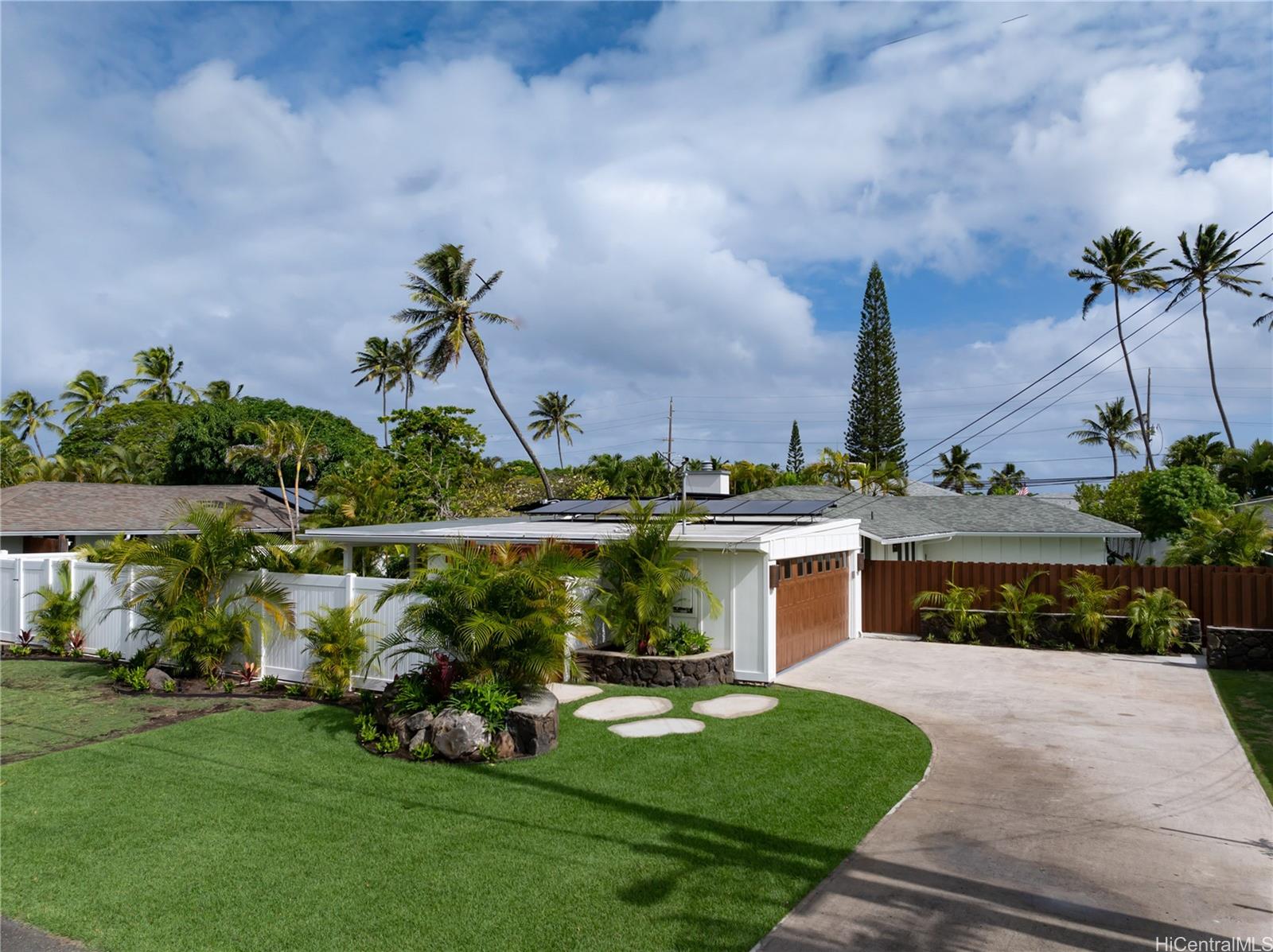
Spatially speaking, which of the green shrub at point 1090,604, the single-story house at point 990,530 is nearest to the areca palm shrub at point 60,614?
the single-story house at point 990,530

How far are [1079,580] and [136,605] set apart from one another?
16.8 metres

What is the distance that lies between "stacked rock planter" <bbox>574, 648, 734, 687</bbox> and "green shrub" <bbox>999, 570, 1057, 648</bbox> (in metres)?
7.00

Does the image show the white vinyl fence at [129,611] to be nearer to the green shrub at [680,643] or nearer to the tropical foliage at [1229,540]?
the green shrub at [680,643]

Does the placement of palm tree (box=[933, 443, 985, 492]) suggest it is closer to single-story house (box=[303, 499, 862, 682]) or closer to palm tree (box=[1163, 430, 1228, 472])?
palm tree (box=[1163, 430, 1228, 472])

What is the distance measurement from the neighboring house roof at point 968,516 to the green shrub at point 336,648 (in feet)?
38.1

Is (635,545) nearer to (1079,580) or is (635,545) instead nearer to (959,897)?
(959,897)

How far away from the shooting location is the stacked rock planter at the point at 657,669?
12.1m

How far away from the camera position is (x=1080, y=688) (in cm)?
1245

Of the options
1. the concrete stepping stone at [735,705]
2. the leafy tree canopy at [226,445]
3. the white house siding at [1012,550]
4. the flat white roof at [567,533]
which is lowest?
the concrete stepping stone at [735,705]

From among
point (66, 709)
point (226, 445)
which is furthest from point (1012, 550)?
point (226, 445)

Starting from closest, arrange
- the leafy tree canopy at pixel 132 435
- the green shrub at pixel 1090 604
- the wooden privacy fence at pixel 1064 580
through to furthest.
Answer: the wooden privacy fence at pixel 1064 580 → the green shrub at pixel 1090 604 → the leafy tree canopy at pixel 132 435

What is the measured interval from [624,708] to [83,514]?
68.3 ft

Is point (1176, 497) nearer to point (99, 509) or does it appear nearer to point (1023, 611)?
point (1023, 611)

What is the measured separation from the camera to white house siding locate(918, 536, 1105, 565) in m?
23.0
